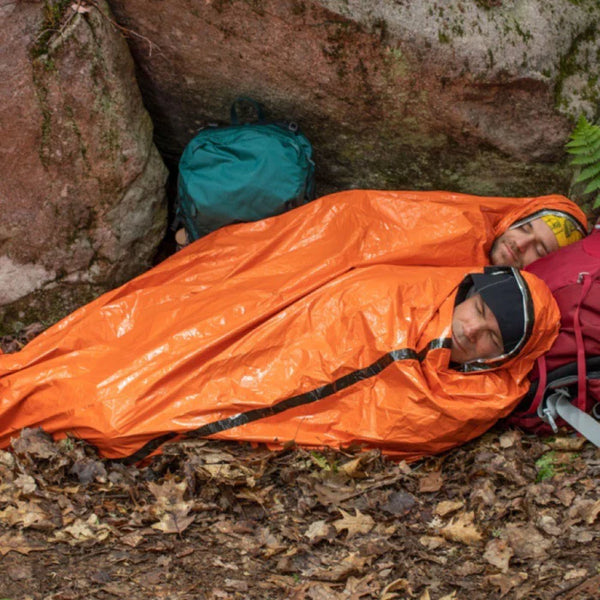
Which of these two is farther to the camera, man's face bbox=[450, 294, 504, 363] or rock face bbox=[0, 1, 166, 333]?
rock face bbox=[0, 1, 166, 333]

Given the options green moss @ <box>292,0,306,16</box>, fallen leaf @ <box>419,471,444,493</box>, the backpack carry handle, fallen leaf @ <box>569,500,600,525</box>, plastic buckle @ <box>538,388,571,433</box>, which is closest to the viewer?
fallen leaf @ <box>569,500,600,525</box>

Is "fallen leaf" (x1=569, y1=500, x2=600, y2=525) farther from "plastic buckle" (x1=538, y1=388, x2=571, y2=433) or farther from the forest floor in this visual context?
"plastic buckle" (x1=538, y1=388, x2=571, y2=433)

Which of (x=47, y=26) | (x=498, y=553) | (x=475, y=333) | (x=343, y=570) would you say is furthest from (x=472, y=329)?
(x=47, y=26)

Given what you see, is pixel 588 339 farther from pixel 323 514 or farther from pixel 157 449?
pixel 157 449

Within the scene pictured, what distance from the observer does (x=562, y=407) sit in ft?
13.7

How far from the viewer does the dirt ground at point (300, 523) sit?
328 centimetres

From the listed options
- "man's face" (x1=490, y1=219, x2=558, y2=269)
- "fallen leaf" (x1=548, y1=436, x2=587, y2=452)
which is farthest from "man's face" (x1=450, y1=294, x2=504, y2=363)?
"man's face" (x1=490, y1=219, x2=558, y2=269)

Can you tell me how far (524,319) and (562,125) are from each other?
1.62 metres

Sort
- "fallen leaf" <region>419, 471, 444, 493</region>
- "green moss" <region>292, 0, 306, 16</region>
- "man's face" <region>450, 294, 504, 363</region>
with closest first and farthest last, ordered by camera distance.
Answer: "fallen leaf" <region>419, 471, 444, 493</region> < "man's face" <region>450, 294, 504, 363</region> < "green moss" <region>292, 0, 306, 16</region>

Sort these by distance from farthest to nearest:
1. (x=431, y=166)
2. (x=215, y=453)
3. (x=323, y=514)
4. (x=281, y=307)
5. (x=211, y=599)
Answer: (x=431, y=166) < (x=281, y=307) < (x=215, y=453) < (x=323, y=514) < (x=211, y=599)

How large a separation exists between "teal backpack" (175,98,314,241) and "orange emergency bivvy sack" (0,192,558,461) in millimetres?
528

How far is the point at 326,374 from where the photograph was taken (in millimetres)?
4152

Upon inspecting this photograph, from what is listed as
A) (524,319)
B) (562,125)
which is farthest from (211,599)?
(562,125)

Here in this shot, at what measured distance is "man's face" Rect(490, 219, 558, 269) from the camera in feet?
15.8
